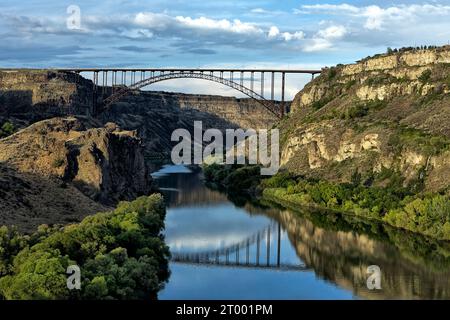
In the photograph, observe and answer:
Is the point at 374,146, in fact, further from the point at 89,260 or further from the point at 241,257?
the point at 89,260

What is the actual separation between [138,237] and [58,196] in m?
14.5

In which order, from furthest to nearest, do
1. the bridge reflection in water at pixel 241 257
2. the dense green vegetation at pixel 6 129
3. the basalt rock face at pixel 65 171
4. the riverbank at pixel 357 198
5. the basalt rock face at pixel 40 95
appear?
the basalt rock face at pixel 40 95
the dense green vegetation at pixel 6 129
the riverbank at pixel 357 198
the basalt rock face at pixel 65 171
the bridge reflection in water at pixel 241 257

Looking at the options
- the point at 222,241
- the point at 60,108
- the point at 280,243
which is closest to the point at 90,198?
the point at 222,241

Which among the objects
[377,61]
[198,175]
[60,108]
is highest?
[377,61]

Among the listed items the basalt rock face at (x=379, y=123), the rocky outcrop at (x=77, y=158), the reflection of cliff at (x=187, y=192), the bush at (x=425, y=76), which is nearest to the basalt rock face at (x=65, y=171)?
the rocky outcrop at (x=77, y=158)

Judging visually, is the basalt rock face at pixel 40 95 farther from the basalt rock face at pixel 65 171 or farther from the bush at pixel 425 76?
the bush at pixel 425 76

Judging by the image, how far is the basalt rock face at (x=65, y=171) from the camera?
165 ft

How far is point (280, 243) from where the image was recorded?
54594 mm

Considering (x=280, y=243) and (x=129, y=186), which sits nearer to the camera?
(x=280, y=243)

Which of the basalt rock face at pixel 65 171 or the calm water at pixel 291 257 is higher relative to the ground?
the basalt rock face at pixel 65 171

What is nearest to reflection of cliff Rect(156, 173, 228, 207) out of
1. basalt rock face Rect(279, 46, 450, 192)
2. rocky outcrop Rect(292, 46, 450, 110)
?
basalt rock face Rect(279, 46, 450, 192)

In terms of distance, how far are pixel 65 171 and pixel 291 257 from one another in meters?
20.8

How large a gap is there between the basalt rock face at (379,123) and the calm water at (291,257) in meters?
11.6
